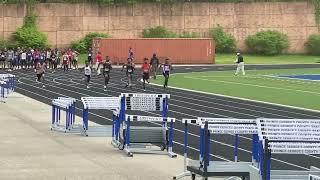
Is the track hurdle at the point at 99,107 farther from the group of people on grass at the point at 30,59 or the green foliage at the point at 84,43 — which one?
the green foliage at the point at 84,43

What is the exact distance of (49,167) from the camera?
14.8m

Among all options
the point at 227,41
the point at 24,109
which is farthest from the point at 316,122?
the point at 227,41

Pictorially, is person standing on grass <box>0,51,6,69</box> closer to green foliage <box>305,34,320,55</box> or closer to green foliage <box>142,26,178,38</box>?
green foliage <box>142,26,178,38</box>

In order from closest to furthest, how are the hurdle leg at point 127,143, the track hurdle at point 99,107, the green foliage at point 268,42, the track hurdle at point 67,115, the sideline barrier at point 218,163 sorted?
the sideline barrier at point 218,163 → the hurdle leg at point 127,143 → the track hurdle at point 99,107 → the track hurdle at point 67,115 → the green foliage at point 268,42

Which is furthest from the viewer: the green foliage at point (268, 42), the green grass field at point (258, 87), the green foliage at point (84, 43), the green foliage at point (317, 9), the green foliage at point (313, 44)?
the green foliage at point (317, 9)

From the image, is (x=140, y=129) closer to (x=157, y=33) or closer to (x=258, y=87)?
(x=258, y=87)

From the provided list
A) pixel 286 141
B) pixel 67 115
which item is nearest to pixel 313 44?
pixel 67 115

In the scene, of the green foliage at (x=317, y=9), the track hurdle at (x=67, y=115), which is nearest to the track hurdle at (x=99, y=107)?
the track hurdle at (x=67, y=115)

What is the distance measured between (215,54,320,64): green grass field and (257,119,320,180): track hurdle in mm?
59308

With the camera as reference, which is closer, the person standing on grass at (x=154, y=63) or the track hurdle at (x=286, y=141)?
the track hurdle at (x=286, y=141)

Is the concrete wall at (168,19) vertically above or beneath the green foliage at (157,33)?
above

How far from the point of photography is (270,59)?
7650 centimetres

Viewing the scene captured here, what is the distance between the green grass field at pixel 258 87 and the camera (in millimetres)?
33050

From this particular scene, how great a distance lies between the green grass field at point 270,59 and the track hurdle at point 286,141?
59.3 meters
